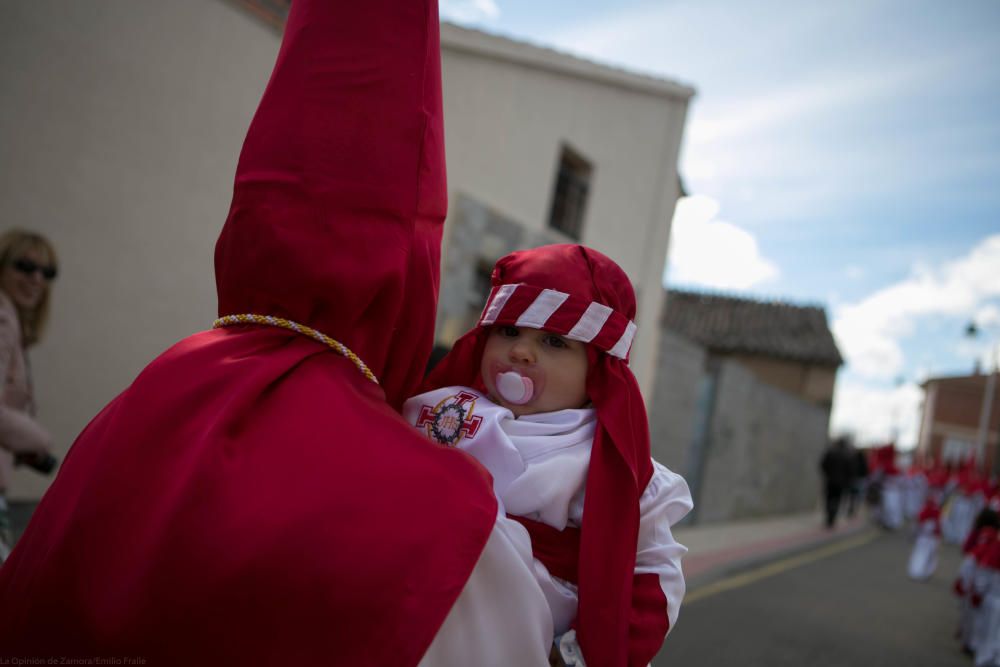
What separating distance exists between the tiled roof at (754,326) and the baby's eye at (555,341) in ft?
98.8

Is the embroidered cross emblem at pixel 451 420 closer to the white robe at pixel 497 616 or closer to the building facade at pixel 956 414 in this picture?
the white robe at pixel 497 616

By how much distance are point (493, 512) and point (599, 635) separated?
466mm

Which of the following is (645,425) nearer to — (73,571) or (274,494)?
(274,494)

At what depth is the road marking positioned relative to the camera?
8058mm

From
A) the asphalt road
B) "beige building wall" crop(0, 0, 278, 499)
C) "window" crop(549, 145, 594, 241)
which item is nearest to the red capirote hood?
the asphalt road

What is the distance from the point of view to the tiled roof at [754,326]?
107 ft

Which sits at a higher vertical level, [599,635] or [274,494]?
[274,494]

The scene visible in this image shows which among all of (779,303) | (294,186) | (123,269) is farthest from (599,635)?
(779,303)

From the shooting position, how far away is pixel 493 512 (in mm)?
1218

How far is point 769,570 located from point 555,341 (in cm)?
977

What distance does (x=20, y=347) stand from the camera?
2824 millimetres

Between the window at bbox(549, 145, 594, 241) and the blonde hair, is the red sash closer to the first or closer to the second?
the blonde hair

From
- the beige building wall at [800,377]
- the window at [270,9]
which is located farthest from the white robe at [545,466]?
the beige building wall at [800,377]

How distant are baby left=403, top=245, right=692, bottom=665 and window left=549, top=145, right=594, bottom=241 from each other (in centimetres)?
1011
